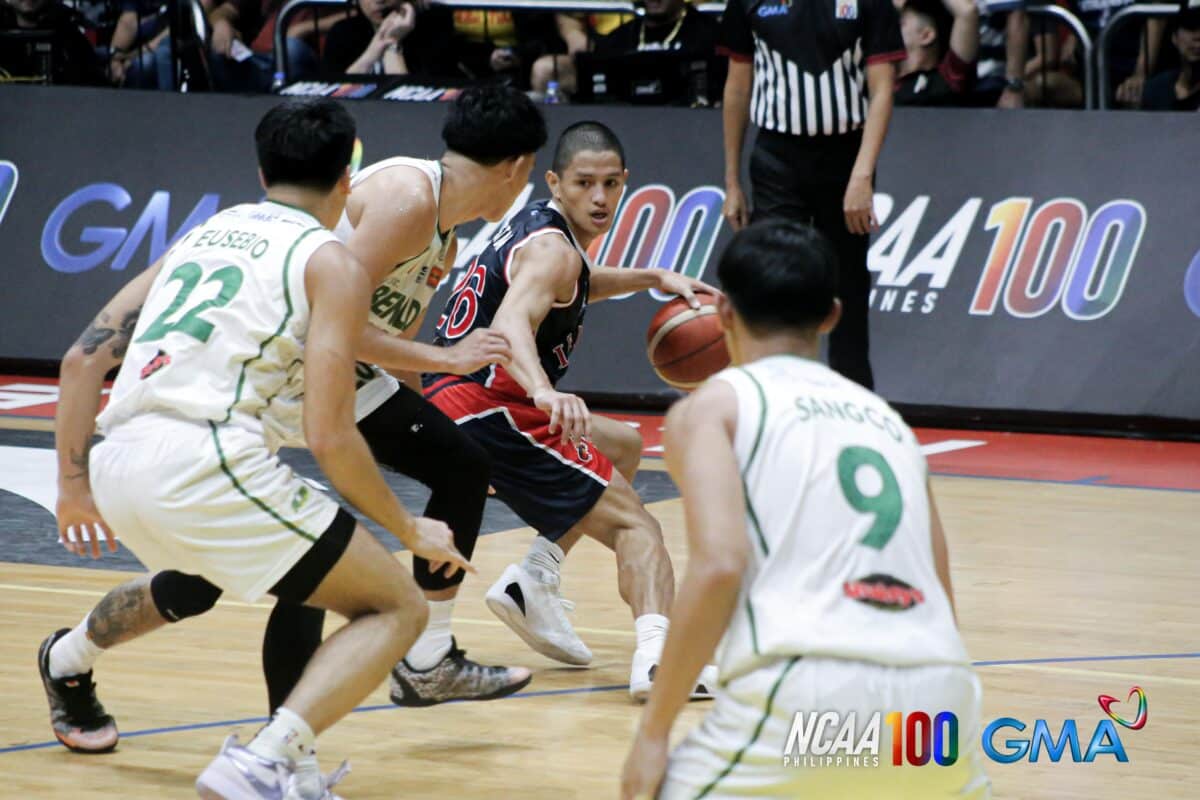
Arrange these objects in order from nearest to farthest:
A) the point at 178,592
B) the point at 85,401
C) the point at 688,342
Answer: the point at 85,401
the point at 178,592
the point at 688,342

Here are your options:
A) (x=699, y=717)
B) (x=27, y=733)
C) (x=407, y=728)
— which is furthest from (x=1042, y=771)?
(x=27, y=733)

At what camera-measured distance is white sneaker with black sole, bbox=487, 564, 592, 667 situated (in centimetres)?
569

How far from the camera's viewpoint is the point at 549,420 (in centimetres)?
559

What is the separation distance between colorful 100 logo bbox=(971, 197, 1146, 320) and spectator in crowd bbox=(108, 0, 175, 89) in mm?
5306

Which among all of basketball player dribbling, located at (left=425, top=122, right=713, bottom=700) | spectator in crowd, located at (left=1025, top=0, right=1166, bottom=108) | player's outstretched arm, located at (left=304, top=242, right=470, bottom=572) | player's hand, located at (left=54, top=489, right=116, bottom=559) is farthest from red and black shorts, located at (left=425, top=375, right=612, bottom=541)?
spectator in crowd, located at (left=1025, top=0, right=1166, bottom=108)

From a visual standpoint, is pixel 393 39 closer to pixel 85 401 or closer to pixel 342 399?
pixel 85 401

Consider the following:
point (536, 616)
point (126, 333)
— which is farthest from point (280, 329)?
point (536, 616)

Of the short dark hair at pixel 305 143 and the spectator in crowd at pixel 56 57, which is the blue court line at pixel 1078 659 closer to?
the short dark hair at pixel 305 143

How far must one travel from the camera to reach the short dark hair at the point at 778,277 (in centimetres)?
312

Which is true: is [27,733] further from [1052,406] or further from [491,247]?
[1052,406]

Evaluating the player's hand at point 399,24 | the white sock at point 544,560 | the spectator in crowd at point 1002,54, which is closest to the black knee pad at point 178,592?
the white sock at point 544,560

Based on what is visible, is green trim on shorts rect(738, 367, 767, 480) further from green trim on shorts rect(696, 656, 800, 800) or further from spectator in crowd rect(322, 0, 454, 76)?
spectator in crowd rect(322, 0, 454, 76)

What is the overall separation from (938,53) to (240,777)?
744cm

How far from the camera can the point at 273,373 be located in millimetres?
4070
